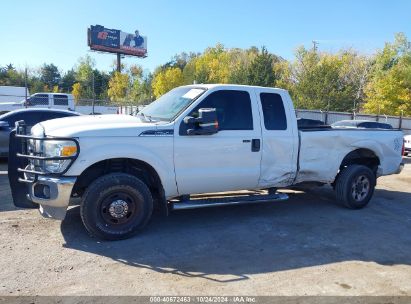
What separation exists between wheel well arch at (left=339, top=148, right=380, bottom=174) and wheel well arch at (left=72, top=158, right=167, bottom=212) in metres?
Answer: 3.57

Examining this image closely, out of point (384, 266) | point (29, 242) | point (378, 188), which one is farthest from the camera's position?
point (378, 188)

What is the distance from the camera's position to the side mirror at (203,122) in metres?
5.17

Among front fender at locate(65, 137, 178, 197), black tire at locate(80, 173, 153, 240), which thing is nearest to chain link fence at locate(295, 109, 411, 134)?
front fender at locate(65, 137, 178, 197)

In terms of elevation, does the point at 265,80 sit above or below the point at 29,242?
above

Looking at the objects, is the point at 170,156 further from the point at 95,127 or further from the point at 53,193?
the point at 53,193

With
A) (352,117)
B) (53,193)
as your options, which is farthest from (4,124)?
(352,117)

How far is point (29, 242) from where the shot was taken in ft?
16.3

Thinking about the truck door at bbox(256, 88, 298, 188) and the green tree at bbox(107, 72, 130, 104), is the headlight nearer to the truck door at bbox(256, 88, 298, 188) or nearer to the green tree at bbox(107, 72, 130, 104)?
the truck door at bbox(256, 88, 298, 188)

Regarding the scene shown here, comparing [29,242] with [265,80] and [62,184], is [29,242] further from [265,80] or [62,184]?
[265,80]

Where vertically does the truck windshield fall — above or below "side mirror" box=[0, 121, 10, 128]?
above

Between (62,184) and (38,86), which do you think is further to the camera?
(38,86)

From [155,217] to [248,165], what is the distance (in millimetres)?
1655

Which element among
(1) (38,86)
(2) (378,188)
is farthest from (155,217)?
(1) (38,86)

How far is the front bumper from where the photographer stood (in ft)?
15.6
